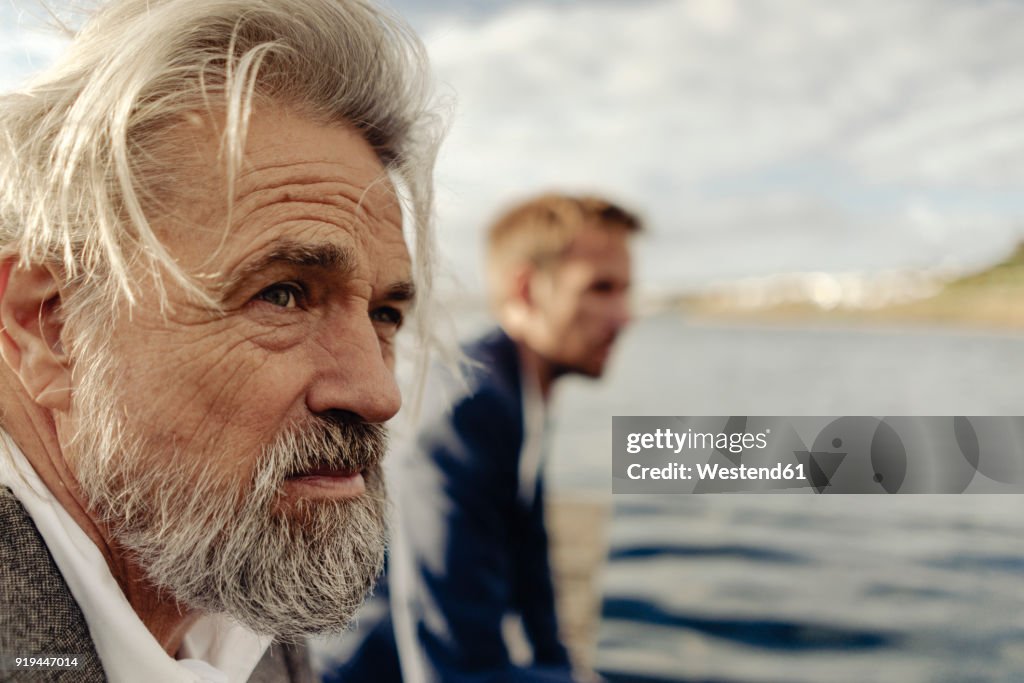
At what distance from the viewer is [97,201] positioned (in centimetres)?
130

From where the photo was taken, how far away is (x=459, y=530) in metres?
2.87

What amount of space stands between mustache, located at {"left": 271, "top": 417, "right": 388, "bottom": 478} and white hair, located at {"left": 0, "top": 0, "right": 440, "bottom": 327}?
265 millimetres

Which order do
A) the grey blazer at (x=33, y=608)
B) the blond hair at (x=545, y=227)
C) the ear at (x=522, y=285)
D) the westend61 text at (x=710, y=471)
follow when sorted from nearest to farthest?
the grey blazer at (x=33, y=608) < the ear at (x=522, y=285) < the blond hair at (x=545, y=227) < the westend61 text at (x=710, y=471)

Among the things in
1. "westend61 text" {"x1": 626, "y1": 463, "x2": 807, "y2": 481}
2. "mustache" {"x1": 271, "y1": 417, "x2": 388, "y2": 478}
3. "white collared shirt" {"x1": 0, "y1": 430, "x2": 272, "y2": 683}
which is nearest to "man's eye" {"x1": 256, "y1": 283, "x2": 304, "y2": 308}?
"mustache" {"x1": 271, "y1": 417, "x2": 388, "y2": 478}

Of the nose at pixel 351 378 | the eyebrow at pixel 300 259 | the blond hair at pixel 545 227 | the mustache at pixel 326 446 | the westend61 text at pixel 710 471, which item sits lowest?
the mustache at pixel 326 446

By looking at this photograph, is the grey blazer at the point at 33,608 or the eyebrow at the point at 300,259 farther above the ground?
the eyebrow at the point at 300,259

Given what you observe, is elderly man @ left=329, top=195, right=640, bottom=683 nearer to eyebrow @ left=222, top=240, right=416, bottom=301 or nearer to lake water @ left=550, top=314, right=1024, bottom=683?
lake water @ left=550, top=314, right=1024, bottom=683

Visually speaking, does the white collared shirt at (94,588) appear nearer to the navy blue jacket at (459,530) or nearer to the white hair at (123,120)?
the white hair at (123,120)

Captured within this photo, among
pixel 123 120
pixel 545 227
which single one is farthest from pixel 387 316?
pixel 545 227

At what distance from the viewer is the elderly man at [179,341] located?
133 centimetres

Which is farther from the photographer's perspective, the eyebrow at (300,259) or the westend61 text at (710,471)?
the westend61 text at (710,471)

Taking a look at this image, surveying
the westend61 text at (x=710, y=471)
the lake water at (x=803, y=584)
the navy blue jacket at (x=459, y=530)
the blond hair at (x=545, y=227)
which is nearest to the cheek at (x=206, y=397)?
the navy blue jacket at (x=459, y=530)

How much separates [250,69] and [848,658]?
20.6ft

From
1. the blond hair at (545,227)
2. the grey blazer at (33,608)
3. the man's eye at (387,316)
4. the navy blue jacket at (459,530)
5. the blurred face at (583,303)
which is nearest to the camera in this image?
the grey blazer at (33,608)
